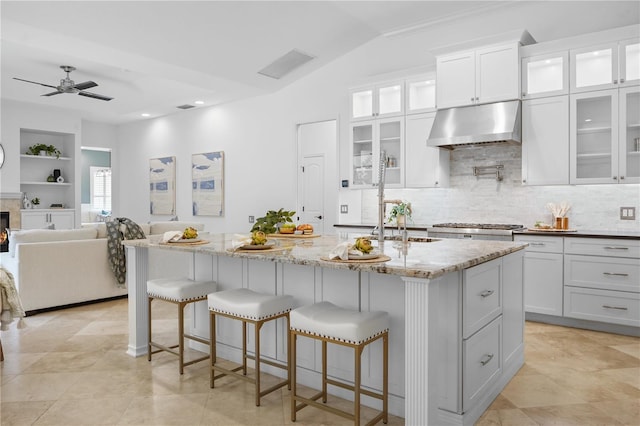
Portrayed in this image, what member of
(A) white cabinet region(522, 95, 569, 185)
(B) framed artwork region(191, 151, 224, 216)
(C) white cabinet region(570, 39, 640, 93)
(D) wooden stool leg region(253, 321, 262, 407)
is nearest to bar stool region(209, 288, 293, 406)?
(D) wooden stool leg region(253, 321, 262, 407)

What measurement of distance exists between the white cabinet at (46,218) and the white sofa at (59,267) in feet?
12.4

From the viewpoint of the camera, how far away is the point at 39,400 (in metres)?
2.62

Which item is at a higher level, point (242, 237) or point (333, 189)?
point (333, 189)

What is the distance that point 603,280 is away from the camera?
393 cm

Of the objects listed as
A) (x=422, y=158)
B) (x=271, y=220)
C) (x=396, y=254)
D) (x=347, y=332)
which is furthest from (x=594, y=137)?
(x=347, y=332)

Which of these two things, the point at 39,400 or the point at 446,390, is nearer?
the point at 446,390

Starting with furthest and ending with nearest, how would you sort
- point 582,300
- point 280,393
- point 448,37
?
point 448,37 → point 582,300 → point 280,393

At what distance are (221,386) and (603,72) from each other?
4.28 meters

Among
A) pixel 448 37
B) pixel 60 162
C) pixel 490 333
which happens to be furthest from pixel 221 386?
pixel 60 162

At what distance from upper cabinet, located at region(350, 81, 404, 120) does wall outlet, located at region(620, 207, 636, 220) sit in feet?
8.20

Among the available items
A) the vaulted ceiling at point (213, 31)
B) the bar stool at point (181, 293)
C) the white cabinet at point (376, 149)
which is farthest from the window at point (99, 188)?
the bar stool at point (181, 293)

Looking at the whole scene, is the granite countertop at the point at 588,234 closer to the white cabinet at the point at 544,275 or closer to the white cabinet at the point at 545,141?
the white cabinet at the point at 544,275

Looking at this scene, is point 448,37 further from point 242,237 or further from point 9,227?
point 9,227

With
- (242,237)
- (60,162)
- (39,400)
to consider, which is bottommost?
(39,400)
